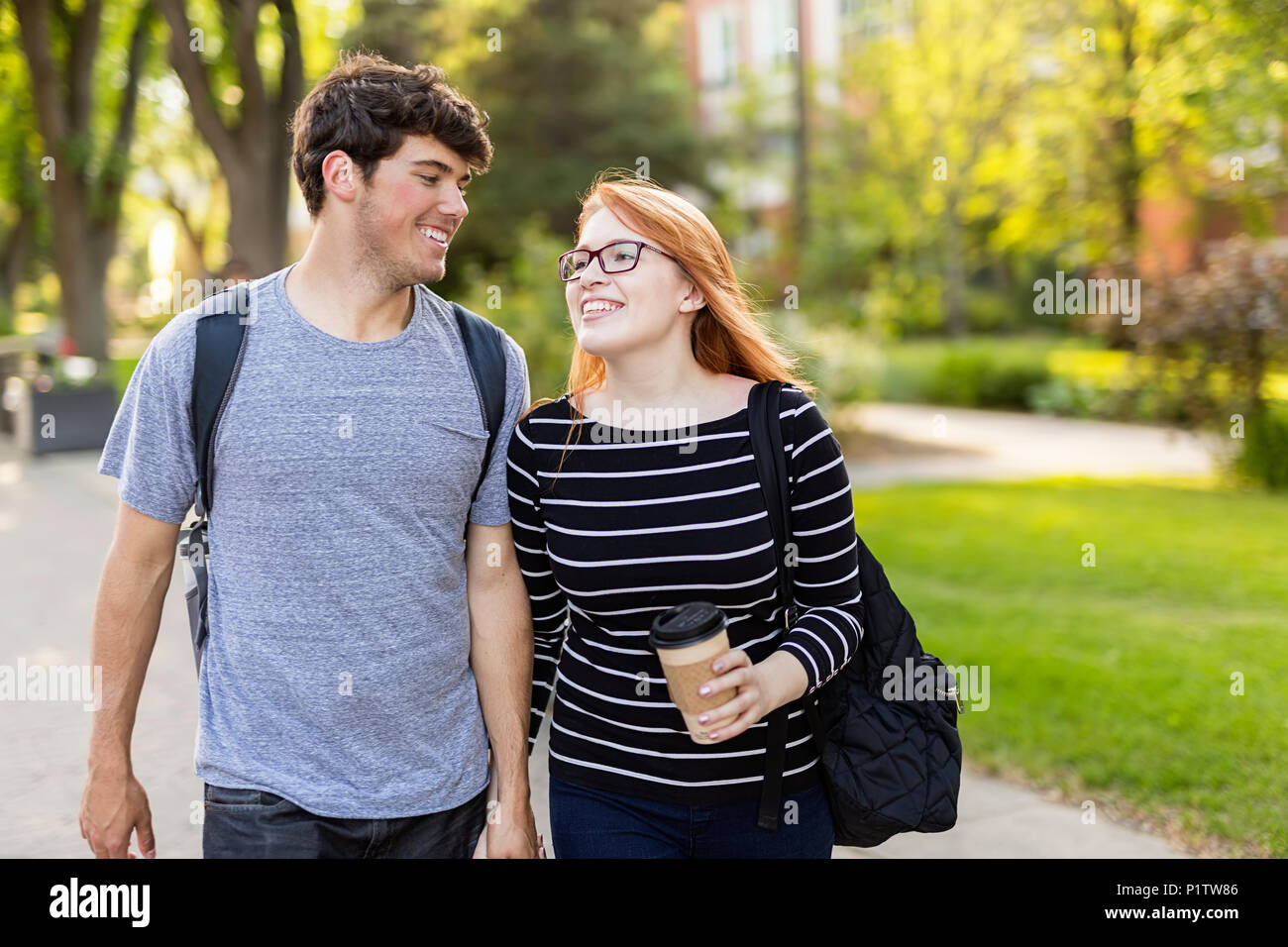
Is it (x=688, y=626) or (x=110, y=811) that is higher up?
(x=688, y=626)

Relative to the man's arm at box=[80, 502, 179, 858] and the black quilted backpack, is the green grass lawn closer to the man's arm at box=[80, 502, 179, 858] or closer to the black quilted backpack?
the black quilted backpack

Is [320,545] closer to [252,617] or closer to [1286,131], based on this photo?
[252,617]

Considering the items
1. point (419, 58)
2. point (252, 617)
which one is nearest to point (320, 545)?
point (252, 617)

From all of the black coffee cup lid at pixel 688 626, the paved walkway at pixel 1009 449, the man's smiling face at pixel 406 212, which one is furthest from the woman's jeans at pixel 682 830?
the paved walkway at pixel 1009 449

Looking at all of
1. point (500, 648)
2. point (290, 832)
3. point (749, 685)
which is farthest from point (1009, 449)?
point (290, 832)

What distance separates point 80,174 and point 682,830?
17195 millimetres

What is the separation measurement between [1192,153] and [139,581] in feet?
42.2

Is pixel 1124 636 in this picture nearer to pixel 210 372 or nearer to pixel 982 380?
pixel 210 372

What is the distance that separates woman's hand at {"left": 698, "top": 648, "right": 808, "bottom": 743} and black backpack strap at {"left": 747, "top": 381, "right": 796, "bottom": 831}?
131 millimetres

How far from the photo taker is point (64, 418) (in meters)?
15.4

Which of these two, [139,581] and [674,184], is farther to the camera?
[674,184]

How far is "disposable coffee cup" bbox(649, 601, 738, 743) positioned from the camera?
2.04 metres

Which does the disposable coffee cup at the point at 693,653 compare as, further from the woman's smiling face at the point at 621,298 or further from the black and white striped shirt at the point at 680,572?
the woman's smiling face at the point at 621,298

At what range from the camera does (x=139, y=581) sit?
2420 millimetres
